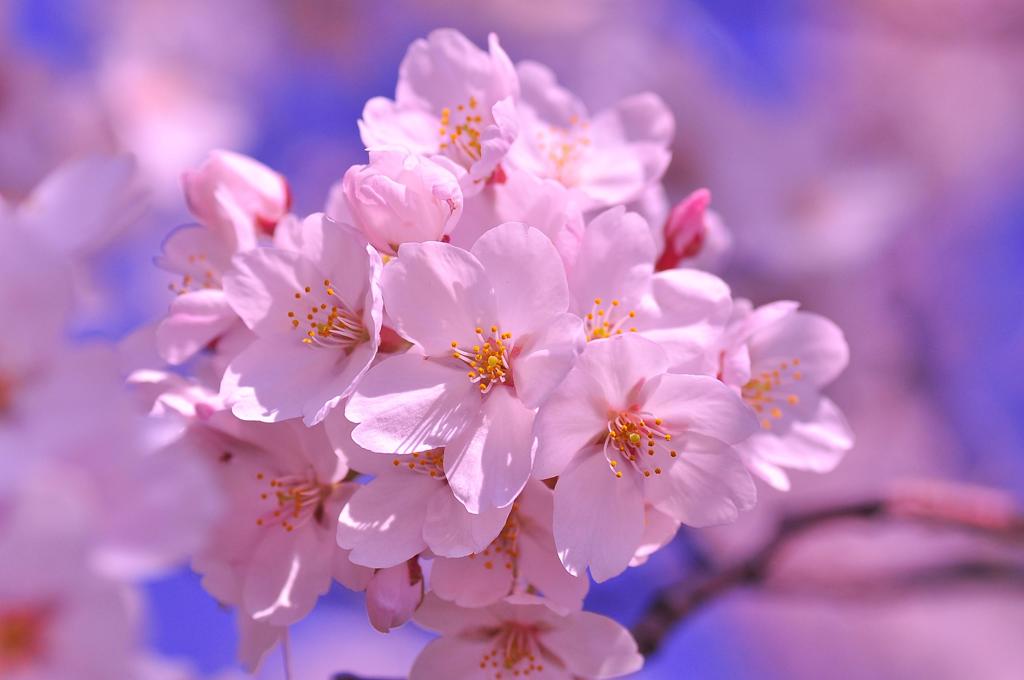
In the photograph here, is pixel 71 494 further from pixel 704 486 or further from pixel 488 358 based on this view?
pixel 704 486

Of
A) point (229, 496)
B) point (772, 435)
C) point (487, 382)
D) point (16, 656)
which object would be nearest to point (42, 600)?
point (16, 656)

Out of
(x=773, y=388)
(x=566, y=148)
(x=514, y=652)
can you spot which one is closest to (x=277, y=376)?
(x=514, y=652)

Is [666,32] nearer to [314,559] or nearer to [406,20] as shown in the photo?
[406,20]

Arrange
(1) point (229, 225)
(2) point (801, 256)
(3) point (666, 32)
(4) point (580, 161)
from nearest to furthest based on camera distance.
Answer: (1) point (229, 225), (4) point (580, 161), (2) point (801, 256), (3) point (666, 32)

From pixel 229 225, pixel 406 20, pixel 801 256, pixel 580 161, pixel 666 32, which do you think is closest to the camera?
pixel 229 225

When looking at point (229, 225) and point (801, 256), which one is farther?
point (801, 256)

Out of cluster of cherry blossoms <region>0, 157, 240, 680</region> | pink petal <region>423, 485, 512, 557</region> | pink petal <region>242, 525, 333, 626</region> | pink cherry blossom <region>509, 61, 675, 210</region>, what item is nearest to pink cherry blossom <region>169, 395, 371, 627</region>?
pink petal <region>242, 525, 333, 626</region>

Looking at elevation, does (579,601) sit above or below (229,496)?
above
